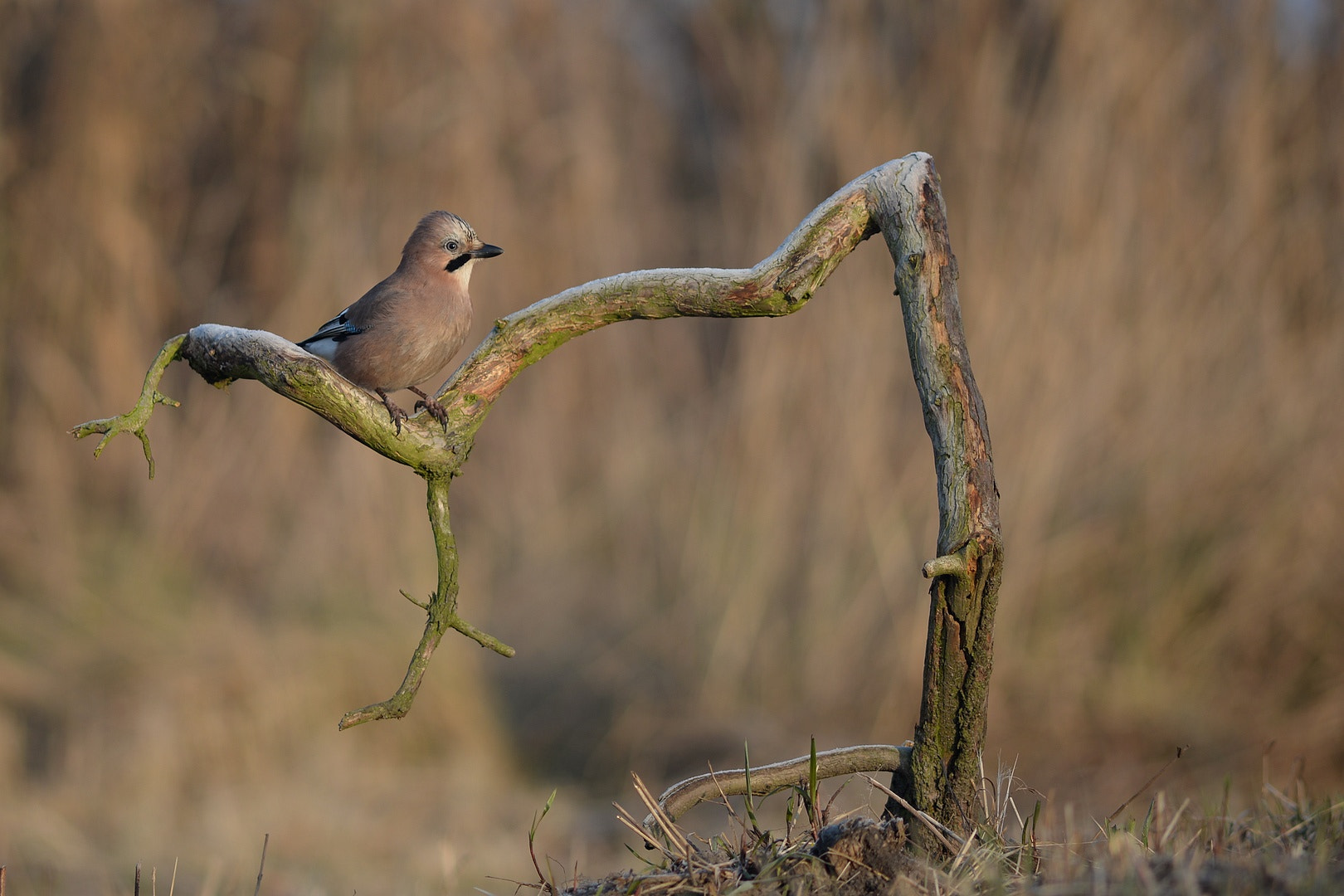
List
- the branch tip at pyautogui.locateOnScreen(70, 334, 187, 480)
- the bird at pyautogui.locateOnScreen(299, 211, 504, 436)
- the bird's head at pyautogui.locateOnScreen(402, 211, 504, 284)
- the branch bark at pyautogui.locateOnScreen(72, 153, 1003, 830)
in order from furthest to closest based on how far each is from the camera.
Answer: the bird's head at pyautogui.locateOnScreen(402, 211, 504, 284) < the bird at pyautogui.locateOnScreen(299, 211, 504, 436) < the branch bark at pyautogui.locateOnScreen(72, 153, 1003, 830) < the branch tip at pyautogui.locateOnScreen(70, 334, 187, 480)

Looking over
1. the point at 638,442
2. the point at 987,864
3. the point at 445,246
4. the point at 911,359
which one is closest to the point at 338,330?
the point at 445,246

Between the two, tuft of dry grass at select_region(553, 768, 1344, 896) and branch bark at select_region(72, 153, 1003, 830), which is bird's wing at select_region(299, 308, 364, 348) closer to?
branch bark at select_region(72, 153, 1003, 830)

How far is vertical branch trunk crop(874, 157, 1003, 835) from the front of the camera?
1.55 meters

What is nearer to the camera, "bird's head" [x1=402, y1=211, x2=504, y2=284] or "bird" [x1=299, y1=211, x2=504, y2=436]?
"bird" [x1=299, y1=211, x2=504, y2=436]

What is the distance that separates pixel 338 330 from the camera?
7.02ft

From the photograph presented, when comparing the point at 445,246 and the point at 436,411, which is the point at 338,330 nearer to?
the point at 445,246

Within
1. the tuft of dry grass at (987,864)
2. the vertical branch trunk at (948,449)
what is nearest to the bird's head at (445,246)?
the vertical branch trunk at (948,449)

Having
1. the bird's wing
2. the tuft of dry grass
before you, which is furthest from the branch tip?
the tuft of dry grass

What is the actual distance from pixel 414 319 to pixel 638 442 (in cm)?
402

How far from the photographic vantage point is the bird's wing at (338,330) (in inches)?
82.0

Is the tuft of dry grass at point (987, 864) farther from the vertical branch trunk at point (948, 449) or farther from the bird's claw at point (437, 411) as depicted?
the bird's claw at point (437, 411)

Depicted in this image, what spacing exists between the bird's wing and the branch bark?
537 mm

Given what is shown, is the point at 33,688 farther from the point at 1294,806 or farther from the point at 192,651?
the point at 1294,806

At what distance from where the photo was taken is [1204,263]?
15.9ft
